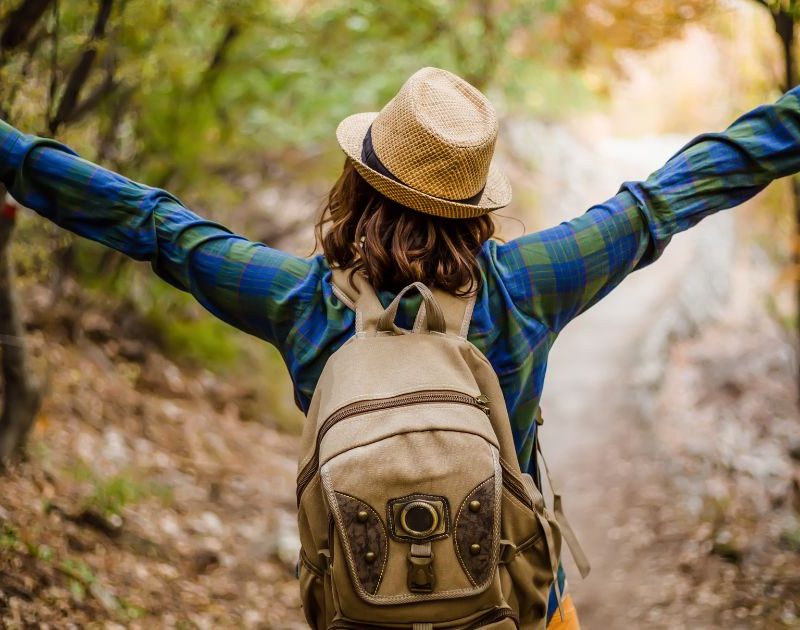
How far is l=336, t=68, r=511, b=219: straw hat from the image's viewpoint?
5.81 feet

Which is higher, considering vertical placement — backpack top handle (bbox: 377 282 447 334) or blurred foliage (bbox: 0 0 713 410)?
blurred foliage (bbox: 0 0 713 410)

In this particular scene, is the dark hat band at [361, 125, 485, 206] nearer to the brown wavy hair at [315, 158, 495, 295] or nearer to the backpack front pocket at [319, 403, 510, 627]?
the brown wavy hair at [315, 158, 495, 295]

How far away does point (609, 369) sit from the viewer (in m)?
11.6

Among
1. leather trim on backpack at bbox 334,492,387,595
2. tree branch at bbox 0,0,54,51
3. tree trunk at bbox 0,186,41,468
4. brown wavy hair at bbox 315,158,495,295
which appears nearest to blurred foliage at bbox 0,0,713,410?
tree trunk at bbox 0,186,41,468

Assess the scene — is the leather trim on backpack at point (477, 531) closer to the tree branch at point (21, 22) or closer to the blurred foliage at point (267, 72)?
the tree branch at point (21, 22)

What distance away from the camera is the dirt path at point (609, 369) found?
6594 millimetres

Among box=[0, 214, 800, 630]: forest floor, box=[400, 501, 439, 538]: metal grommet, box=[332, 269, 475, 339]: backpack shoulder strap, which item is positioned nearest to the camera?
box=[400, 501, 439, 538]: metal grommet

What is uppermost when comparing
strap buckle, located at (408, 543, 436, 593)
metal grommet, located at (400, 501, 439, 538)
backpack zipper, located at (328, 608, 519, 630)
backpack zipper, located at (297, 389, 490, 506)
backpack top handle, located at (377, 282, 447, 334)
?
backpack top handle, located at (377, 282, 447, 334)

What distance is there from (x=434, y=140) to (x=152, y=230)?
63 cm

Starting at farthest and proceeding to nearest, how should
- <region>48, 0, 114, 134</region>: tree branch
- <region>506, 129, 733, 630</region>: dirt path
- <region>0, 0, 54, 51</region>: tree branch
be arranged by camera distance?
<region>506, 129, 733, 630</region>: dirt path
<region>48, 0, 114, 134</region>: tree branch
<region>0, 0, 54, 51</region>: tree branch

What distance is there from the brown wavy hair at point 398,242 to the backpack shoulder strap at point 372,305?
0.06 feet

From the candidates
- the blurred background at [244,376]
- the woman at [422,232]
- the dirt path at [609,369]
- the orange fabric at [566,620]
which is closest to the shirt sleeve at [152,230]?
the woman at [422,232]

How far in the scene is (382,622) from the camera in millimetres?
1602

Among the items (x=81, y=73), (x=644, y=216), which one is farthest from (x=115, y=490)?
(x=644, y=216)
